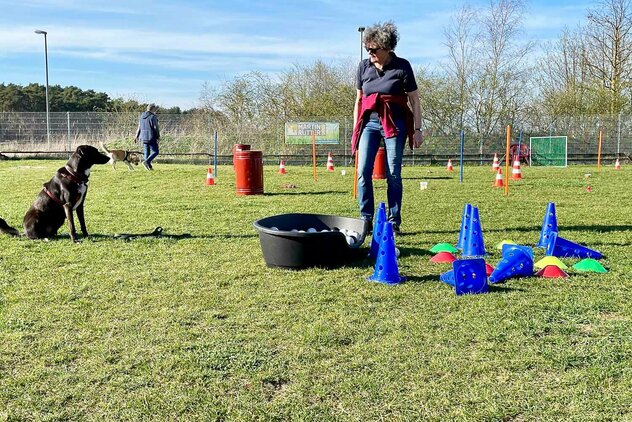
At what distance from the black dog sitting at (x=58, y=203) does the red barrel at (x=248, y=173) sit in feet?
13.2

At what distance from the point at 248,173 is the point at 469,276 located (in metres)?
6.58

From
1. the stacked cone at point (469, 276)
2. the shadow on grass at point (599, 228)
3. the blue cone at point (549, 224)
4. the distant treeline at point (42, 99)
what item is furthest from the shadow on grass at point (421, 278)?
the distant treeline at point (42, 99)

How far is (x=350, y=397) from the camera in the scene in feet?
7.26

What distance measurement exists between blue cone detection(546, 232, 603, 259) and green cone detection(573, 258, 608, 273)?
1.05 feet

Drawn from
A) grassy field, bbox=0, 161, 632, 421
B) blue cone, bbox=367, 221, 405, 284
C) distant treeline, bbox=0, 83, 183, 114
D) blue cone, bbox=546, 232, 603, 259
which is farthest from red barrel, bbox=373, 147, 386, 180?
distant treeline, bbox=0, 83, 183, 114

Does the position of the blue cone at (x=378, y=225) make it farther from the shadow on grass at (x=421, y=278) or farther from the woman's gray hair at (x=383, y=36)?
the woman's gray hair at (x=383, y=36)

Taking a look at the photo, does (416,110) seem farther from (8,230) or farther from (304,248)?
(8,230)

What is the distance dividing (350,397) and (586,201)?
7.51 m

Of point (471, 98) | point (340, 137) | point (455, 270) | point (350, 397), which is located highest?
point (471, 98)

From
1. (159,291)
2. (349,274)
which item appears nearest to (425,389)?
(349,274)

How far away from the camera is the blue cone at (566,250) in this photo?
4.47 m

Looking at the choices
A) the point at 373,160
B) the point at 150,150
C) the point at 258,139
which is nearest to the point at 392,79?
the point at 373,160

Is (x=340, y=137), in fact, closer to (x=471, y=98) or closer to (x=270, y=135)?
(x=270, y=135)

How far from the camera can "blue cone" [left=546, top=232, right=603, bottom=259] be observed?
176 inches
